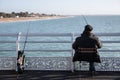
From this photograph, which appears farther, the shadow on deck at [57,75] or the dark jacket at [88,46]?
the shadow on deck at [57,75]

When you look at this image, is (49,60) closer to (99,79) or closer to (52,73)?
(52,73)

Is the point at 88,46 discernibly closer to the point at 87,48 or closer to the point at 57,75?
the point at 87,48

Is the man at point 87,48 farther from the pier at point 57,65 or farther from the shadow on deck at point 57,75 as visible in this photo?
the pier at point 57,65

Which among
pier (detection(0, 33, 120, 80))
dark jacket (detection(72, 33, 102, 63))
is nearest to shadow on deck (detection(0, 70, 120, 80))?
pier (detection(0, 33, 120, 80))

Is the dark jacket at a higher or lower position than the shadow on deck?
higher

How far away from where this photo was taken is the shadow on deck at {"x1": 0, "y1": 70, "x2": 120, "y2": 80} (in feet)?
32.1

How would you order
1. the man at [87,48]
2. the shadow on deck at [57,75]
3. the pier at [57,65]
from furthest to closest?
1. the pier at [57,65]
2. the shadow on deck at [57,75]
3. the man at [87,48]

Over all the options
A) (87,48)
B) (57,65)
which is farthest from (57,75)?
(87,48)

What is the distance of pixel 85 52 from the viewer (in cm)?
947

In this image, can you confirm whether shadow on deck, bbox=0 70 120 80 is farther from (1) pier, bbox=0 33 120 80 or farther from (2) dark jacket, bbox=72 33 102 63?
(2) dark jacket, bbox=72 33 102 63

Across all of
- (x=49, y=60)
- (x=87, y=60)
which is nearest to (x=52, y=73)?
(x=49, y=60)

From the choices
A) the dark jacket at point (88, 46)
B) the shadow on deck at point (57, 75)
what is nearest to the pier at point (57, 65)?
the shadow on deck at point (57, 75)

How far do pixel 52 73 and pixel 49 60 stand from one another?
616mm

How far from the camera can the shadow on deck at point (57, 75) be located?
978cm
